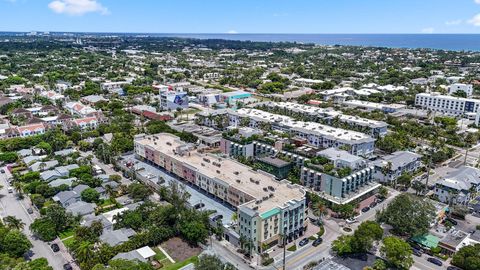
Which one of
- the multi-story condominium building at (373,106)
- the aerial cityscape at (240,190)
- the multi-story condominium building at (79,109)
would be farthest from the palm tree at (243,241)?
the multi-story condominium building at (373,106)

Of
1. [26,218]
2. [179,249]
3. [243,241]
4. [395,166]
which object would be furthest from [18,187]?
[395,166]

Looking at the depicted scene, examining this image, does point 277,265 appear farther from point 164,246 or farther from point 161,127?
point 161,127

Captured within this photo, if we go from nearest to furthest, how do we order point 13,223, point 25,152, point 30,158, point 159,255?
point 159,255 < point 13,223 < point 30,158 < point 25,152

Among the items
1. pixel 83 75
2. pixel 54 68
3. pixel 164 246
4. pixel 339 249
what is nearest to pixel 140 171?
pixel 164 246

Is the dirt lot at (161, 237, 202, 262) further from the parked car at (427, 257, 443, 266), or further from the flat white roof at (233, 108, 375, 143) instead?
the flat white roof at (233, 108, 375, 143)

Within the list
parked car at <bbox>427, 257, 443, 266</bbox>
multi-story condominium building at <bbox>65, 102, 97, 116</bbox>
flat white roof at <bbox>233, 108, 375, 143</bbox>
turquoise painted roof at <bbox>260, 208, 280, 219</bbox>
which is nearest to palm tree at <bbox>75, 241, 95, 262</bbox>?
turquoise painted roof at <bbox>260, 208, 280, 219</bbox>

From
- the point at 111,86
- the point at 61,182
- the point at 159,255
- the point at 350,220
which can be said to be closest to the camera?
the point at 159,255

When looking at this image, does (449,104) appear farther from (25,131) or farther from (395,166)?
(25,131)
